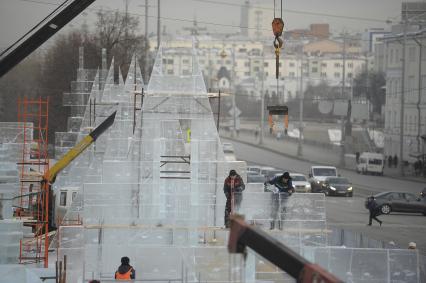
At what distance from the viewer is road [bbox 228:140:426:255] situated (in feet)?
125

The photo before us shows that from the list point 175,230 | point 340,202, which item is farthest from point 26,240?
point 340,202

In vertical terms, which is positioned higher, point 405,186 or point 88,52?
point 88,52

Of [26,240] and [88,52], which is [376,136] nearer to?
[88,52]

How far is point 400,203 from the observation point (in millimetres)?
48906

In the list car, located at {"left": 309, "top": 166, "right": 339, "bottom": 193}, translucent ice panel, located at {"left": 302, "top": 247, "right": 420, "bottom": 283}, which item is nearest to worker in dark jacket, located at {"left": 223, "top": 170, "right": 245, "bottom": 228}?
translucent ice panel, located at {"left": 302, "top": 247, "right": 420, "bottom": 283}

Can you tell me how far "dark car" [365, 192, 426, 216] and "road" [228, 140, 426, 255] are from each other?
0.24m

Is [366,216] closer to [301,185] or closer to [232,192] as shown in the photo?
[301,185]

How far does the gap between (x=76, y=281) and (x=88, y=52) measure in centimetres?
5458

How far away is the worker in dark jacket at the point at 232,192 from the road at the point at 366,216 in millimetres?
6240

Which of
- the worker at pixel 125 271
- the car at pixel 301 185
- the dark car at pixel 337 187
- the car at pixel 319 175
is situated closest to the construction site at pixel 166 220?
the worker at pixel 125 271

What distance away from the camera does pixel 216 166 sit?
31.0 m

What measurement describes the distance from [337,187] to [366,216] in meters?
12.1

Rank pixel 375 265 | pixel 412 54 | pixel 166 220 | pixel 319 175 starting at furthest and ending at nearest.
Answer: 1. pixel 412 54
2. pixel 319 175
3. pixel 166 220
4. pixel 375 265

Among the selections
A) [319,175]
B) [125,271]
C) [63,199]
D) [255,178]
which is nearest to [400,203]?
[255,178]
